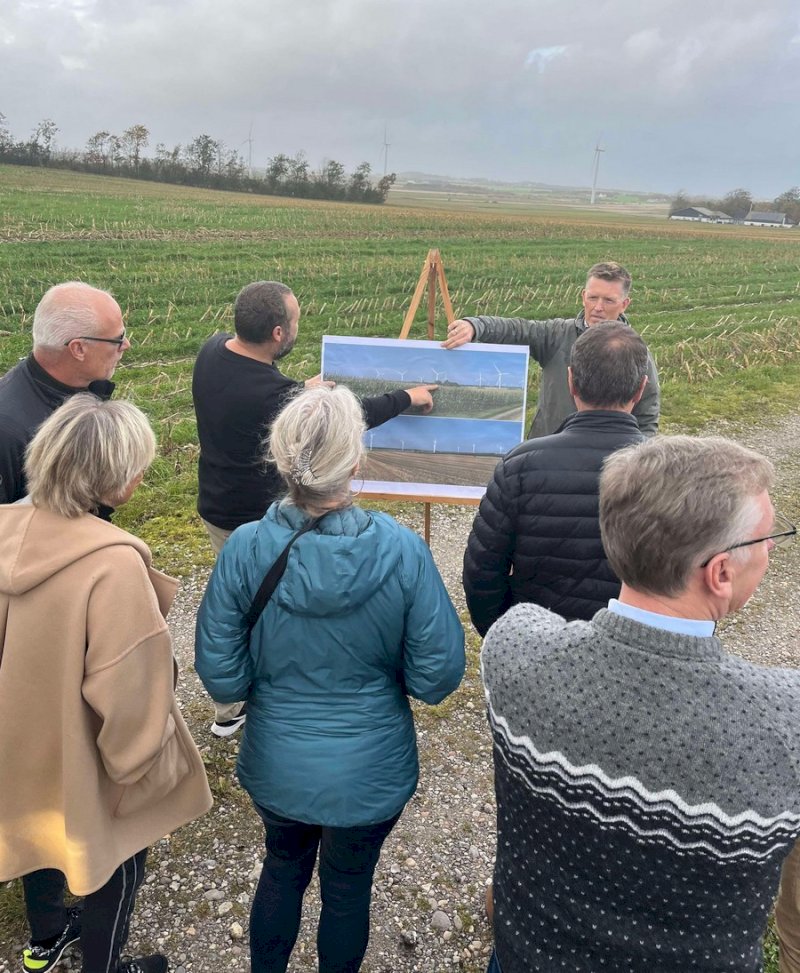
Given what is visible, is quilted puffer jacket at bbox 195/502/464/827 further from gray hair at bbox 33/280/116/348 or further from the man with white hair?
gray hair at bbox 33/280/116/348

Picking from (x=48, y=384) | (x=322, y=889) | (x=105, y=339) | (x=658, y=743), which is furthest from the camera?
(x=105, y=339)

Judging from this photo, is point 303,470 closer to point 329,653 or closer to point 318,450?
point 318,450

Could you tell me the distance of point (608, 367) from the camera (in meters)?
2.48

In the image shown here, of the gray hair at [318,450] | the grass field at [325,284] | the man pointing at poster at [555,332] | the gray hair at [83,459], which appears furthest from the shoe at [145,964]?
the man pointing at poster at [555,332]

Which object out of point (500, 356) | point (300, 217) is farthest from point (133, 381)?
point (300, 217)

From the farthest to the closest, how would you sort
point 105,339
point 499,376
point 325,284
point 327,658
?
point 325,284, point 499,376, point 105,339, point 327,658

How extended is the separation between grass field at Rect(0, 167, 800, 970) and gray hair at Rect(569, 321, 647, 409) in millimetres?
2266

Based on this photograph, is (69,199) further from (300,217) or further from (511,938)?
(511,938)

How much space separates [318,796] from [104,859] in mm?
686

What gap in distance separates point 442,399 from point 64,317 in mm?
2047

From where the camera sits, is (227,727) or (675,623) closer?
(675,623)

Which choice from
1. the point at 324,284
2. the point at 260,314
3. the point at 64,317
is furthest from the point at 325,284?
the point at 64,317

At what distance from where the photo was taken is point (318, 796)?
212 centimetres

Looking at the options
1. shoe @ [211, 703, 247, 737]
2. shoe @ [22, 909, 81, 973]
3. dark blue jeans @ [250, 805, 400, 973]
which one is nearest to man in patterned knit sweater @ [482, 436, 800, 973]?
dark blue jeans @ [250, 805, 400, 973]
